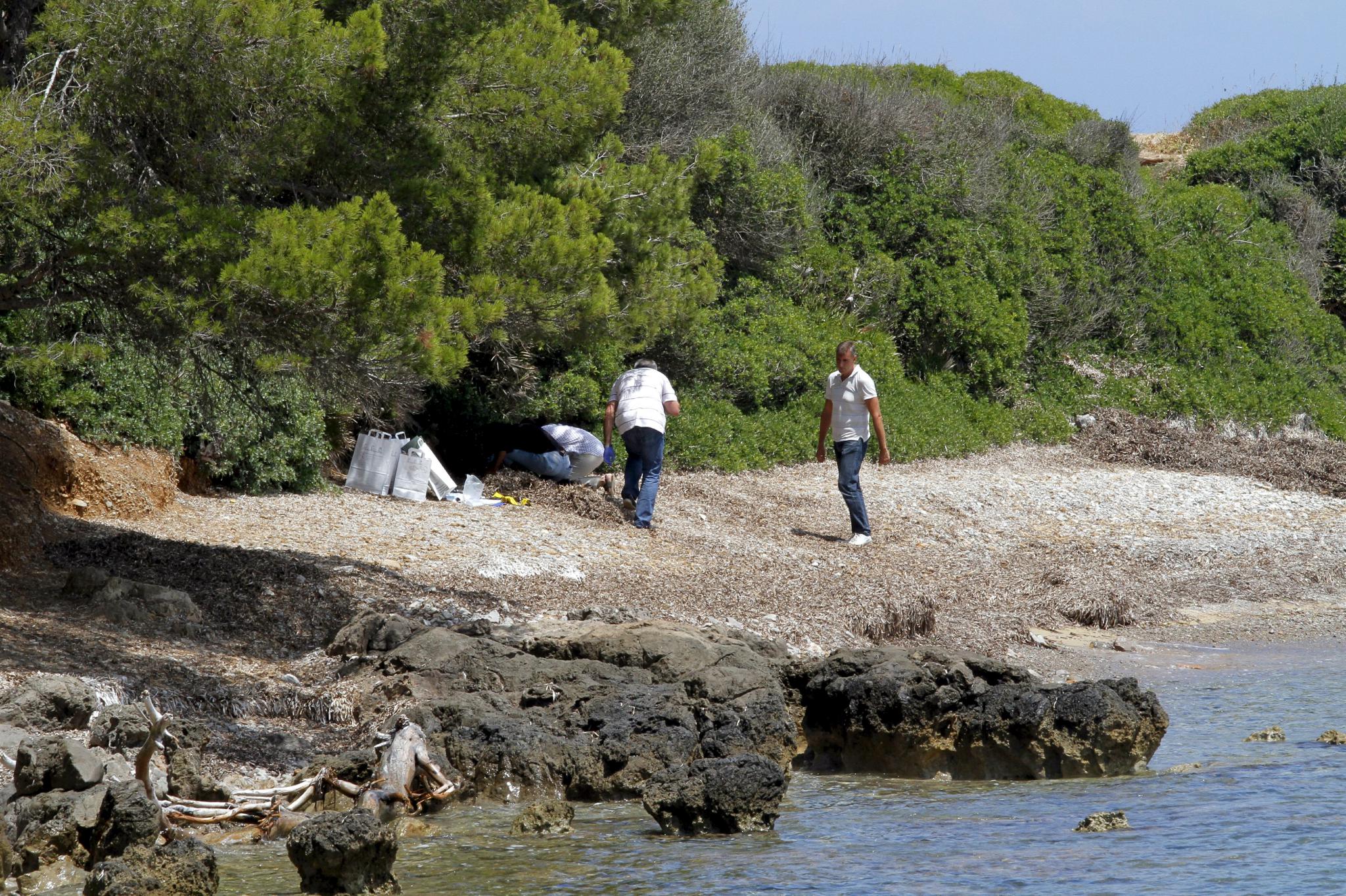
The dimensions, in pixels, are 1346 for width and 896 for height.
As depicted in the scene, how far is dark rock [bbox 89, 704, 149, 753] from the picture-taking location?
6020 millimetres

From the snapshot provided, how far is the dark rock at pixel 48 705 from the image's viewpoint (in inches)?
244

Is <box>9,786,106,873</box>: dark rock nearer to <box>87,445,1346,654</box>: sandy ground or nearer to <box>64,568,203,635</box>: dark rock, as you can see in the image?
<box>64,568,203,635</box>: dark rock

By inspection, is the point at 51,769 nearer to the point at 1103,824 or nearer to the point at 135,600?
the point at 135,600

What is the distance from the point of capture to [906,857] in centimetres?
580

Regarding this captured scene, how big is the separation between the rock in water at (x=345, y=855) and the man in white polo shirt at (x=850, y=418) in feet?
26.9

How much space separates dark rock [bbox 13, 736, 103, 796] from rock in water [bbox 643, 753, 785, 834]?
2.31 meters

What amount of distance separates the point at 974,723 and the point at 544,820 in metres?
2.44

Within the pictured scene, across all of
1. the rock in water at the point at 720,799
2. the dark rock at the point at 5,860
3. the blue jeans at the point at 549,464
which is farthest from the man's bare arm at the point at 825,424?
the dark rock at the point at 5,860

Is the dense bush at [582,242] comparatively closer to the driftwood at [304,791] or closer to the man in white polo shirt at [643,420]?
the man in white polo shirt at [643,420]

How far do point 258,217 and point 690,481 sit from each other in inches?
344

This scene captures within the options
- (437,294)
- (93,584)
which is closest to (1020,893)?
(437,294)

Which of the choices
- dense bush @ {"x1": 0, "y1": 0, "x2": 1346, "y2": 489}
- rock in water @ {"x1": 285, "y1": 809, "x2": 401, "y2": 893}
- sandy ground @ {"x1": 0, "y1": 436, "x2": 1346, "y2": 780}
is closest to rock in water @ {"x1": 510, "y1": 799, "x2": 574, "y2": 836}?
rock in water @ {"x1": 285, "y1": 809, "x2": 401, "y2": 893}

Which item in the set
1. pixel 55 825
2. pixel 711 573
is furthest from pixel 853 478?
pixel 55 825

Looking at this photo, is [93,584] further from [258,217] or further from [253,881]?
[253,881]
